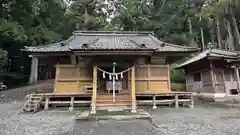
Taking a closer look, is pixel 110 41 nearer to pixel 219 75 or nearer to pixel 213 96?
pixel 213 96

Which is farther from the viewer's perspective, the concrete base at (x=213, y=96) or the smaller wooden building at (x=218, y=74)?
the concrete base at (x=213, y=96)

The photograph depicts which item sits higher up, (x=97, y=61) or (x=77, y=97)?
(x=97, y=61)

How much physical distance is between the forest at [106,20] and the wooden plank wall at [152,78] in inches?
335

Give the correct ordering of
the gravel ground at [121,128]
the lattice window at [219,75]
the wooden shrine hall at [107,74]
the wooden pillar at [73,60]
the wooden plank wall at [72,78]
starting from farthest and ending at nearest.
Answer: the lattice window at [219,75], the wooden pillar at [73,60], the wooden plank wall at [72,78], the wooden shrine hall at [107,74], the gravel ground at [121,128]

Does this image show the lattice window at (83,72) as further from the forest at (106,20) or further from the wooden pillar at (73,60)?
the forest at (106,20)

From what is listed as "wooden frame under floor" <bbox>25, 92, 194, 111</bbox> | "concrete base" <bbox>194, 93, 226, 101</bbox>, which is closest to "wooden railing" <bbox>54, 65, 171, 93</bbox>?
"wooden frame under floor" <bbox>25, 92, 194, 111</bbox>

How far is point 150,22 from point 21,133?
20.0 meters

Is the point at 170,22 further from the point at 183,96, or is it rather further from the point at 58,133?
the point at 58,133

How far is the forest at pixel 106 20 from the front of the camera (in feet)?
Answer: 59.7

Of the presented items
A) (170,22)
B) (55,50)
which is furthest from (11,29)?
(170,22)

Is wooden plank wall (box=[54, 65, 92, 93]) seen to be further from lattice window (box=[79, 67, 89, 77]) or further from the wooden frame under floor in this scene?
the wooden frame under floor

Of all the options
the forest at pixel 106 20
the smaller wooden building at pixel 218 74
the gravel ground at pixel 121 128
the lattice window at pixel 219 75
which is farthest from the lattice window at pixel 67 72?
the lattice window at pixel 219 75

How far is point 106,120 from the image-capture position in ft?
24.3

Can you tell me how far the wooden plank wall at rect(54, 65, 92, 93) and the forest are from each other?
7326mm
